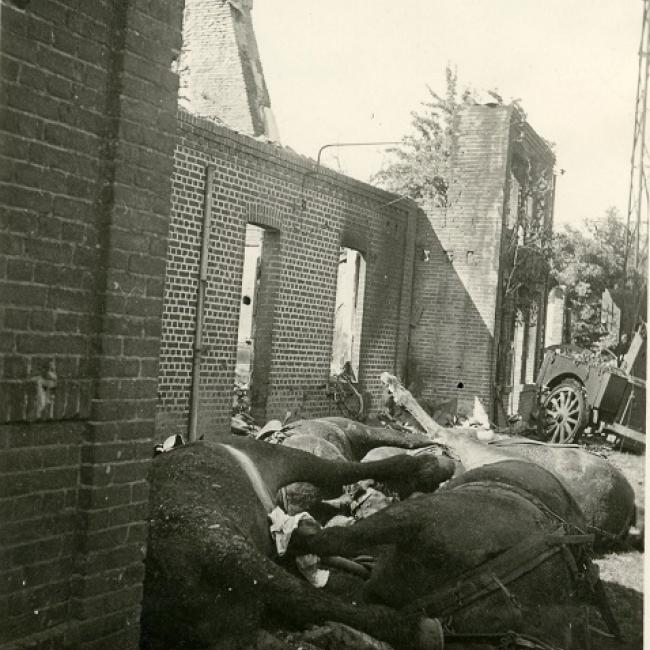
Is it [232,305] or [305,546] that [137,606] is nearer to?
[305,546]

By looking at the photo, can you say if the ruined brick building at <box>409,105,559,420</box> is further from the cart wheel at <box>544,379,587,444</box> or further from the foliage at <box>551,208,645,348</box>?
the foliage at <box>551,208,645,348</box>

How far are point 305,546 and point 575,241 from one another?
20954 millimetres

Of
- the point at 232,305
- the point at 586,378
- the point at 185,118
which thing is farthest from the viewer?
the point at 586,378

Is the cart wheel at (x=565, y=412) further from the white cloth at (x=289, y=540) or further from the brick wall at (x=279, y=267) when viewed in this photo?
the white cloth at (x=289, y=540)

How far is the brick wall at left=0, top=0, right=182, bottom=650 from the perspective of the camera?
2.73m

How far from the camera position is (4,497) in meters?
2.72

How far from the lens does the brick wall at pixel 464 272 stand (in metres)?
15.5

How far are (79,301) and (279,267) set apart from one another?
29.5 feet

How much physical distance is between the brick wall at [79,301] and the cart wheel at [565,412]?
40.2 feet

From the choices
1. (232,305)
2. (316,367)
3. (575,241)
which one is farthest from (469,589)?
(575,241)

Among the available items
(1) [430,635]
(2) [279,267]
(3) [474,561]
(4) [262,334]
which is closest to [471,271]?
(2) [279,267]

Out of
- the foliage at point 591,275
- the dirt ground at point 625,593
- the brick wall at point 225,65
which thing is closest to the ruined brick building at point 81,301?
the dirt ground at point 625,593

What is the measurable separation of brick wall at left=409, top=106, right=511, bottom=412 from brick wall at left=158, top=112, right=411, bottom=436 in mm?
698

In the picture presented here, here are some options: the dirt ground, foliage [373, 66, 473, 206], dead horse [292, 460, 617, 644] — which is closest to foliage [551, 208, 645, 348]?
foliage [373, 66, 473, 206]
